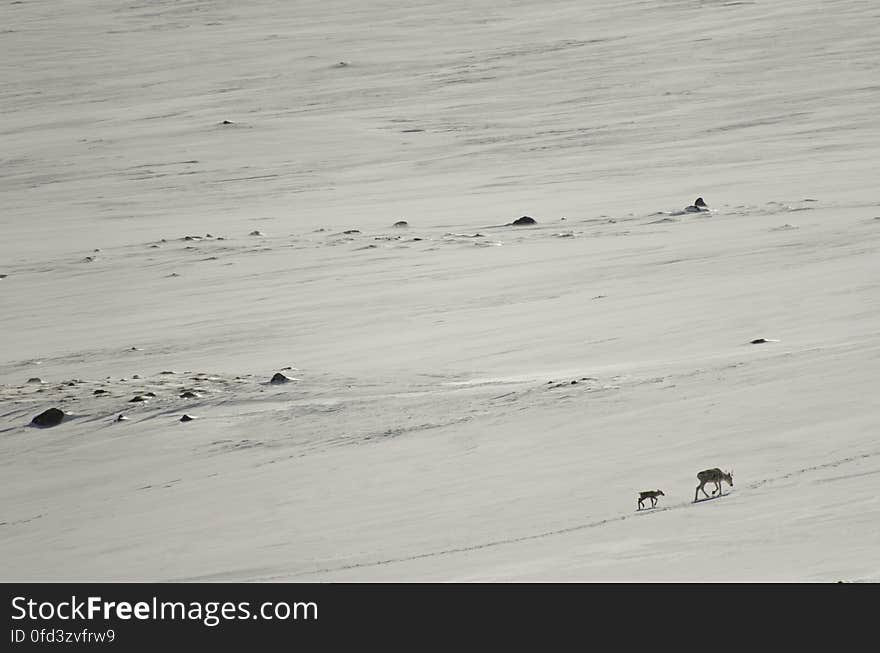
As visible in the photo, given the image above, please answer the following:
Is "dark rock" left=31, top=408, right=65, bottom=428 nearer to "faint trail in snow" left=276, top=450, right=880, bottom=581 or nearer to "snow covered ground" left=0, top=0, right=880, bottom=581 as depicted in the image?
"snow covered ground" left=0, top=0, right=880, bottom=581

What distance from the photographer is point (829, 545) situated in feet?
14.3

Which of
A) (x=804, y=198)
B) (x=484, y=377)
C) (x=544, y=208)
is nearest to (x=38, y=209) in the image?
(x=544, y=208)

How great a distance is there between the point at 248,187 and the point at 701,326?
937cm

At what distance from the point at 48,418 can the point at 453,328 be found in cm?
281

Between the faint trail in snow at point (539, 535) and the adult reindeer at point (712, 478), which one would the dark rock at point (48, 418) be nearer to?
the faint trail in snow at point (539, 535)

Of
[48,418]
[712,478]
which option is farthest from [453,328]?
[712,478]

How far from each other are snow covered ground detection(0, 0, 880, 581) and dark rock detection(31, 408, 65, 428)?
0.08 meters

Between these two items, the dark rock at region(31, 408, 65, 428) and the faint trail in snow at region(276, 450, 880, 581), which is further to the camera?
the dark rock at region(31, 408, 65, 428)

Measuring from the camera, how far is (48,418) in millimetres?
6902

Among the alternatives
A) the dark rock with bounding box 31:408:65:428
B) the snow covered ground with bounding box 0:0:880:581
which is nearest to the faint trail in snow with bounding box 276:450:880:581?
the snow covered ground with bounding box 0:0:880:581

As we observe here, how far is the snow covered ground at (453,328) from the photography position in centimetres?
498

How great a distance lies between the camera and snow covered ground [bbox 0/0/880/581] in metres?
4.98

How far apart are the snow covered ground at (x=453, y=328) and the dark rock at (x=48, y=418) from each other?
0.27ft
